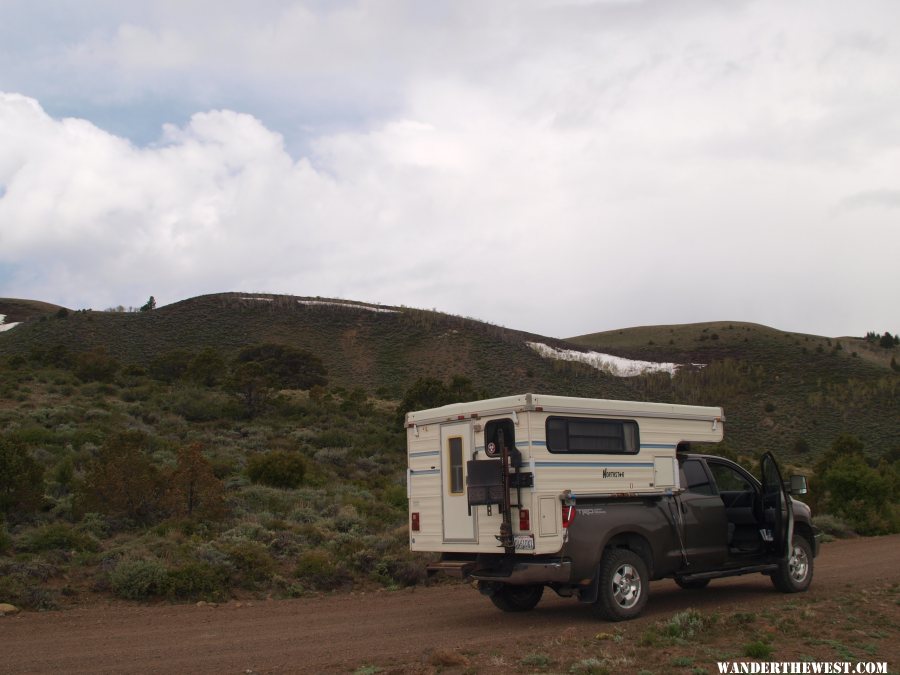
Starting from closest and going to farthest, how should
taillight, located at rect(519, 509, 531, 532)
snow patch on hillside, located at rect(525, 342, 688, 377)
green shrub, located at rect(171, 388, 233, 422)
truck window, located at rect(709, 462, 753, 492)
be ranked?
taillight, located at rect(519, 509, 531, 532), truck window, located at rect(709, 462, 753, 492), green shrub, located at rect(171, 388, 233, 422), snow patch on hillside, located at rect(525, 342, 688, 377)

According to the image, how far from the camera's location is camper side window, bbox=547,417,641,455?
9375 mm

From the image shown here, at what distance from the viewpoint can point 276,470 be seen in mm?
20016

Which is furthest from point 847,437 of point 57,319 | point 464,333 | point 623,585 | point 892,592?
point 57,319

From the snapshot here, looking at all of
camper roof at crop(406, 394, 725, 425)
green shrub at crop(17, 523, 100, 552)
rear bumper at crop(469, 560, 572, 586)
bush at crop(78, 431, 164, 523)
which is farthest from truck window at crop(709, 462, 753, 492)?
bush at crop(78, 431, 164, 523)

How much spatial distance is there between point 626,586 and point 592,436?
5.72ft

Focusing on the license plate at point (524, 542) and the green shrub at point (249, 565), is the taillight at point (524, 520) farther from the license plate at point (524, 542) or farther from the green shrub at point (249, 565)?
the green shrub at point (249, 565)

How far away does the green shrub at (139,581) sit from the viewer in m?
A: 11.2

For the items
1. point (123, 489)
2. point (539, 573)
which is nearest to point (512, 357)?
point (123, 489)

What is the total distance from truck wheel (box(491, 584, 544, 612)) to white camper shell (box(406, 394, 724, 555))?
1158 mm

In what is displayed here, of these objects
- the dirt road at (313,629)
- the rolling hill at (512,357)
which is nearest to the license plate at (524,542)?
the dirt road at (313,629)

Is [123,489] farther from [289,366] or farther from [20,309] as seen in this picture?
[20,309]

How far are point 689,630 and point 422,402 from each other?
2837cm

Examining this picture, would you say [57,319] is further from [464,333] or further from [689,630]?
[689,630]

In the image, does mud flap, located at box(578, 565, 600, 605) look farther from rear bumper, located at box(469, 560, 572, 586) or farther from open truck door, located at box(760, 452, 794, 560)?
open truck door, located at box(760, 452, 794, 560)
